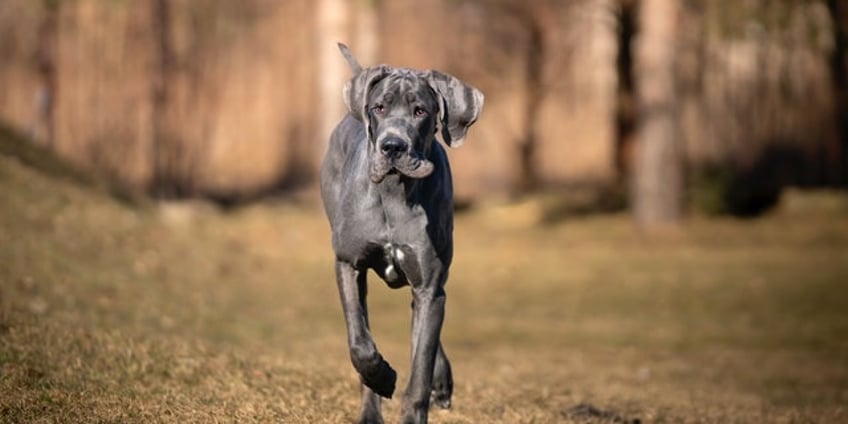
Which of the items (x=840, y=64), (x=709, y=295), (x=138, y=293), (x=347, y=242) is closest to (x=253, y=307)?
(x=138, y=293)

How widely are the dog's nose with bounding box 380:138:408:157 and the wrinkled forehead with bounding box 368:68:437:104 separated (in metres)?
0.23

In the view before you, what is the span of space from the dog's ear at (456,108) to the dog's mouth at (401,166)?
312mm

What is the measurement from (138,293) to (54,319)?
3532mm

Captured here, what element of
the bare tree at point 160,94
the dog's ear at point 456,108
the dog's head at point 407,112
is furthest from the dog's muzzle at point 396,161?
the bare tree at point 160,94

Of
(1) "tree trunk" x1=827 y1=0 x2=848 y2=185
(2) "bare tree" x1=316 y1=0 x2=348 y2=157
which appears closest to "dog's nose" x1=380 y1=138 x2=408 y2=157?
(2) "bare tree" x1=316 y1=0 x2=348 y2=157

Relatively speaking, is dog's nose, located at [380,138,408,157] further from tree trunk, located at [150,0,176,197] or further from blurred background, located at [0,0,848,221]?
tree trunk, located at [150,0,176,197]

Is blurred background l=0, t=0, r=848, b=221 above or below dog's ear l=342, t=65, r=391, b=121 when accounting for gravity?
below

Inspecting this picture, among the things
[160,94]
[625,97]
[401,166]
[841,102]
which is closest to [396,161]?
[401,166]

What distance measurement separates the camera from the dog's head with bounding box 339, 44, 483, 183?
6.38 meters

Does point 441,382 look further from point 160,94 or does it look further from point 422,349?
point 160,94

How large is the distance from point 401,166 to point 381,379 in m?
1.10

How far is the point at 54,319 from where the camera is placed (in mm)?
11273

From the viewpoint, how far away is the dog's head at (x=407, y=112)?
20.9 ft

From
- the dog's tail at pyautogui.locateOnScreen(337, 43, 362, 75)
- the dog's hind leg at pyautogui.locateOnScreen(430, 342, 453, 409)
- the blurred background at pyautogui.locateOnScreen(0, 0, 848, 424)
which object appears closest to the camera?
the dog's tail at pyautogui.locateOnScreen(337, 43, 362, 75)
